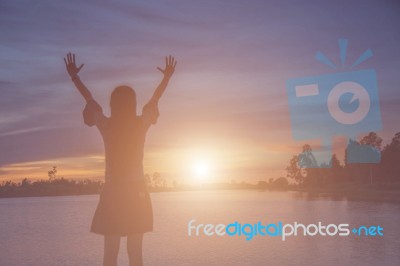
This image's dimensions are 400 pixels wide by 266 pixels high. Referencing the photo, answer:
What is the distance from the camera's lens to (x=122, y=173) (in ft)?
8.54

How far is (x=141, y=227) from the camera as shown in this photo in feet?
8.67

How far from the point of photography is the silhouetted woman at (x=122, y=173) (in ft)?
8.50

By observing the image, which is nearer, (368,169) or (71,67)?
(71,67)

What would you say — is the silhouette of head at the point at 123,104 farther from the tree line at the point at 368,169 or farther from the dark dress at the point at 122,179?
the tree line at the point at 368,169

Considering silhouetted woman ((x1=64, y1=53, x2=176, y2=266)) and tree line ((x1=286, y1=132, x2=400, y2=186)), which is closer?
silhouetted woman ((x1=64, y1=53, x2=176, y2=266))

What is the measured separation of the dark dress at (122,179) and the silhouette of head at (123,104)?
0.04m

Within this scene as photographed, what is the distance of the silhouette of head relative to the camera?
8.55ft

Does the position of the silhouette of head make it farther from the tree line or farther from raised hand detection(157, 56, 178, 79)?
the tree line

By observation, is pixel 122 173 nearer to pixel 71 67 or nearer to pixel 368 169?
pixel 71 67

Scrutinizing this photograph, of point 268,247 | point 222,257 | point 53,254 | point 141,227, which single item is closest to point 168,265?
point 222,257

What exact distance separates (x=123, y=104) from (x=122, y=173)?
0.37 m

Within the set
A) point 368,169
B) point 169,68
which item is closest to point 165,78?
point 169,68

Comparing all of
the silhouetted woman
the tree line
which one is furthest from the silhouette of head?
the tree line

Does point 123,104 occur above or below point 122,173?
above
